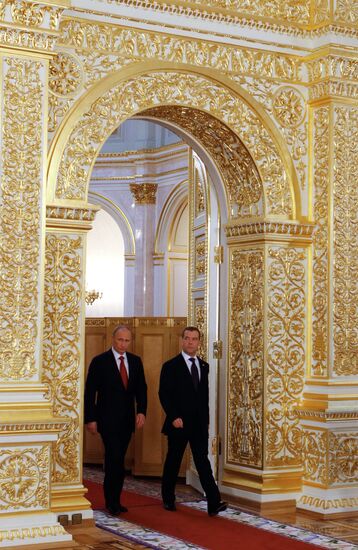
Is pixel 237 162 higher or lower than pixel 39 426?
higher

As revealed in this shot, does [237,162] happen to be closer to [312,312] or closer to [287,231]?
[287,231]

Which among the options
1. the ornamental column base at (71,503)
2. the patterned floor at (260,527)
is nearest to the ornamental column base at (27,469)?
the ornamental column base at (71,503)

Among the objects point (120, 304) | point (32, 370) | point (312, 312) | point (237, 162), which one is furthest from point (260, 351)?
point (120, 304)

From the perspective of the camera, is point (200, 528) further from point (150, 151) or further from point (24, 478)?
point (150, 151)

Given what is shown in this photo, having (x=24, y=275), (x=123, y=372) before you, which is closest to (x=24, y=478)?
(x=24, y=275)

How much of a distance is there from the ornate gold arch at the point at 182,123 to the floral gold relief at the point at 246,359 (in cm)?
51

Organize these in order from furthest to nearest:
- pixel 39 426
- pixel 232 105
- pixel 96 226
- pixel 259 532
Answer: pixel 96 226 → pixel 232 105 → pixel 259 532 → pixel 39 426

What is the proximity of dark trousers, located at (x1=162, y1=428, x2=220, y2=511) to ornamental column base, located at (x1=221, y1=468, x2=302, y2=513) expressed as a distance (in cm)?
47

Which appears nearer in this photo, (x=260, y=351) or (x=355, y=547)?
(x=355, y=547)

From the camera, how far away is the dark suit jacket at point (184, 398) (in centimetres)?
767

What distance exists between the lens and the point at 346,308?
7.99 meters

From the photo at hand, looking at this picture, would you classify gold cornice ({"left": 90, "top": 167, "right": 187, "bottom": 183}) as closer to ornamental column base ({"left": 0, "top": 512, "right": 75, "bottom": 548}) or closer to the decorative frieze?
the decorative frieze

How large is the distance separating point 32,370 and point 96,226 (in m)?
10.6

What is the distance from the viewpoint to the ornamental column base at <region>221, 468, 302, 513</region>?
7742 mm
